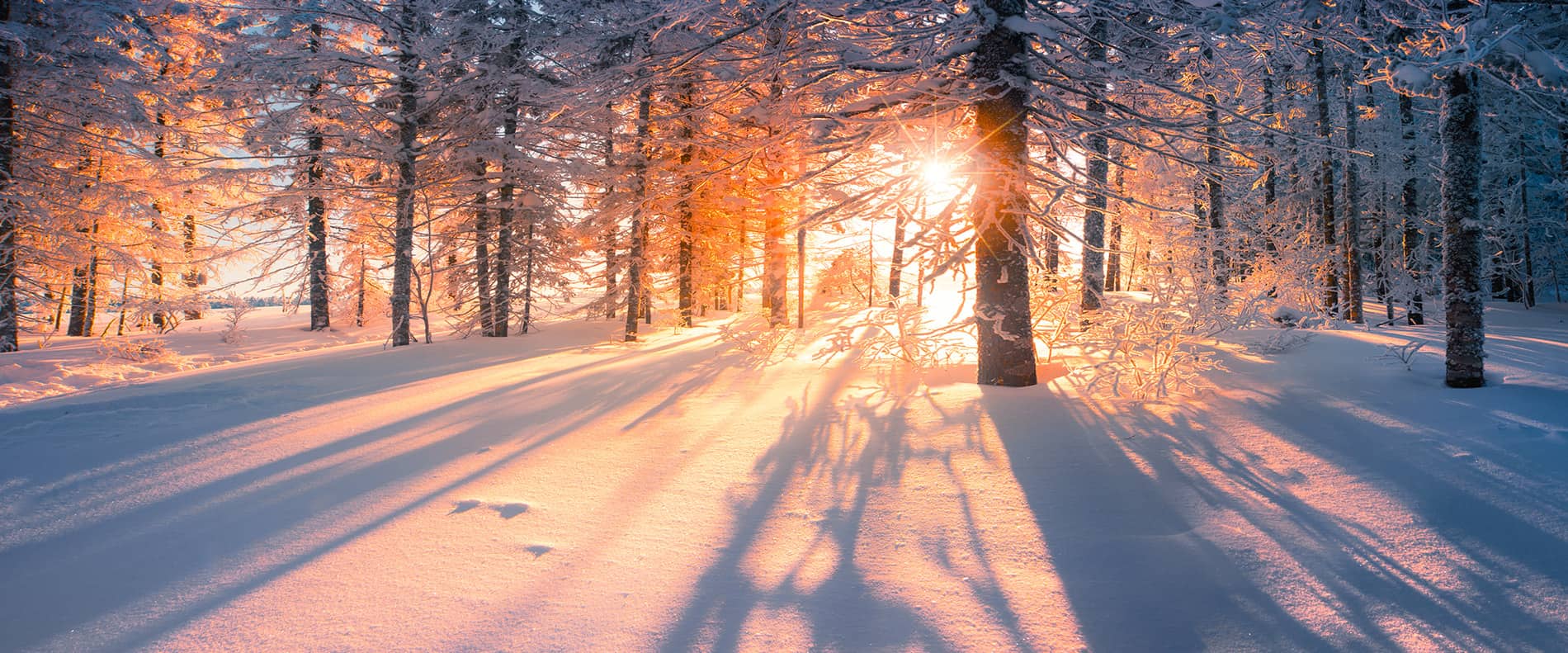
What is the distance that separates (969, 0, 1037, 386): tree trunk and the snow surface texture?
0.52 metres

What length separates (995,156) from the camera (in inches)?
240

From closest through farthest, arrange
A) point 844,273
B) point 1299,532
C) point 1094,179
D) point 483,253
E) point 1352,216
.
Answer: point 1299,532 < point 1094,179 < point 1352,216 < point 483,253 < point 844,273

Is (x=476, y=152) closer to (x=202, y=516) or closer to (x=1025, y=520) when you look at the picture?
(x=202, y=516)

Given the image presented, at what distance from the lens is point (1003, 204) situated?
6.17 meters

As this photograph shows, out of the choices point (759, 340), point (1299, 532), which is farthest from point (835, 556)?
point (759, 340)

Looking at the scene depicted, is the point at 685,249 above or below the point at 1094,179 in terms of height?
above

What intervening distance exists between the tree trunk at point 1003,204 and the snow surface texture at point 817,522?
522 mm

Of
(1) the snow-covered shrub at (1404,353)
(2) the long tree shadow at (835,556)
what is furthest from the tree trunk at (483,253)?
(1) the snow-covered shrub at (1404,353)

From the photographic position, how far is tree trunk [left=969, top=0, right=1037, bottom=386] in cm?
582

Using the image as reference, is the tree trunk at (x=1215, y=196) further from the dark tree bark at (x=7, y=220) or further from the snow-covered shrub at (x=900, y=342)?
the dark tree bark at (x=7, y=220)

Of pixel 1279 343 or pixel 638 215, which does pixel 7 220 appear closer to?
pixel 638 215

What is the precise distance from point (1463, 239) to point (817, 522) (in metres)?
6.22

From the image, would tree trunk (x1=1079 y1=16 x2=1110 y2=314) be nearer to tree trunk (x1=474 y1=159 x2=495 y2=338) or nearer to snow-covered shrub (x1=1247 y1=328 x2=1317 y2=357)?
snow-covered shrub (x1=1247 y1=328 x2=1317 y2=357)

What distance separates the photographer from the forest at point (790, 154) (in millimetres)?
5812
